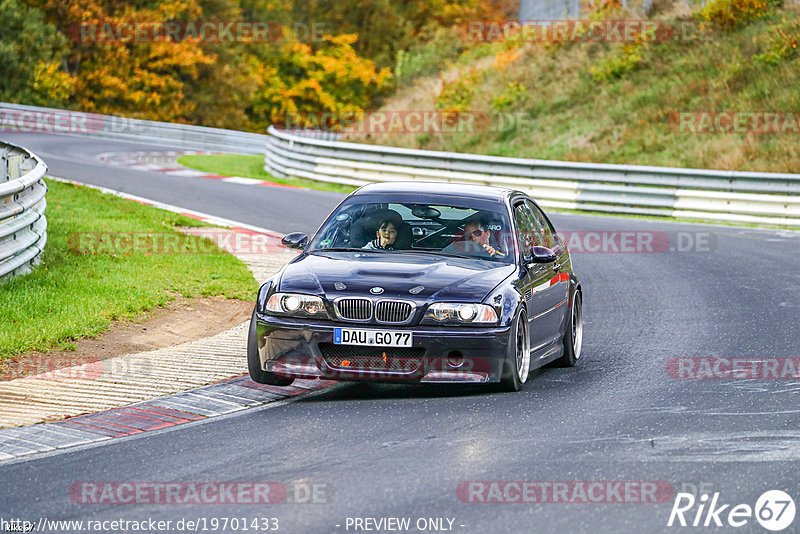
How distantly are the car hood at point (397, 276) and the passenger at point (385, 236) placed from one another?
0.76ft

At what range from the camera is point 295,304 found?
8.45 meters

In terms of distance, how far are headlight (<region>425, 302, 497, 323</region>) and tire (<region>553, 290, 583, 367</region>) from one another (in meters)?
1.95

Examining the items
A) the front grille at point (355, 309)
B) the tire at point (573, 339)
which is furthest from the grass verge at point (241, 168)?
the front grille at point (355, 309)

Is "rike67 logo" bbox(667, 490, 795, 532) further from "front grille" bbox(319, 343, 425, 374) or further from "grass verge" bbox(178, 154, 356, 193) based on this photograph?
"grass verge" bbox(178, 154, 356, 193)

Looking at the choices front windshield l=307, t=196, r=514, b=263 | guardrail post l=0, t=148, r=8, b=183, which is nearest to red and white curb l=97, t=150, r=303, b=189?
guardrail post l=0, t=148, r=8, b=183

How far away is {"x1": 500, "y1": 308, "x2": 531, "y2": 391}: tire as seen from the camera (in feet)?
27.6

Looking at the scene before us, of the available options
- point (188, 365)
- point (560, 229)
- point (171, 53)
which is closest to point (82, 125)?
point (171, 53)

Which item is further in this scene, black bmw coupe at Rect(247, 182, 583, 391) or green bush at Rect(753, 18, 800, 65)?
green bush at Rect(753, 18, 800, 65)

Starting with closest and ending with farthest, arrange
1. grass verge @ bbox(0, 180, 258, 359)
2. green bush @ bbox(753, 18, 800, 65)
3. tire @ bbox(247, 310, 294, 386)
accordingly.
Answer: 1. tire @ bbox(247, 310, 294, 386)
2. grass verge @ bbox(0, 180, 258, 359)
3. green bush @ bbox(753, 18, 800, 65)

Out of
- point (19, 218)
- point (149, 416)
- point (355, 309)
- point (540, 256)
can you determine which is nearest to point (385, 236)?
point (540, 256)

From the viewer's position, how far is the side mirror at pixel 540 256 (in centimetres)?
941

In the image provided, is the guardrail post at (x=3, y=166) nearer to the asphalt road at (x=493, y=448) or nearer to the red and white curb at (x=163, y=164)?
the asphalt road at (x=493, y=448)

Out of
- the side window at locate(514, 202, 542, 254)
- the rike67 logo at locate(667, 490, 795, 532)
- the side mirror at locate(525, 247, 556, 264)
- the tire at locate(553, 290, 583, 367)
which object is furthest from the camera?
the tire at locate(553, 290, 583, 367)

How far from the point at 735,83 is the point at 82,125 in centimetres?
2294
